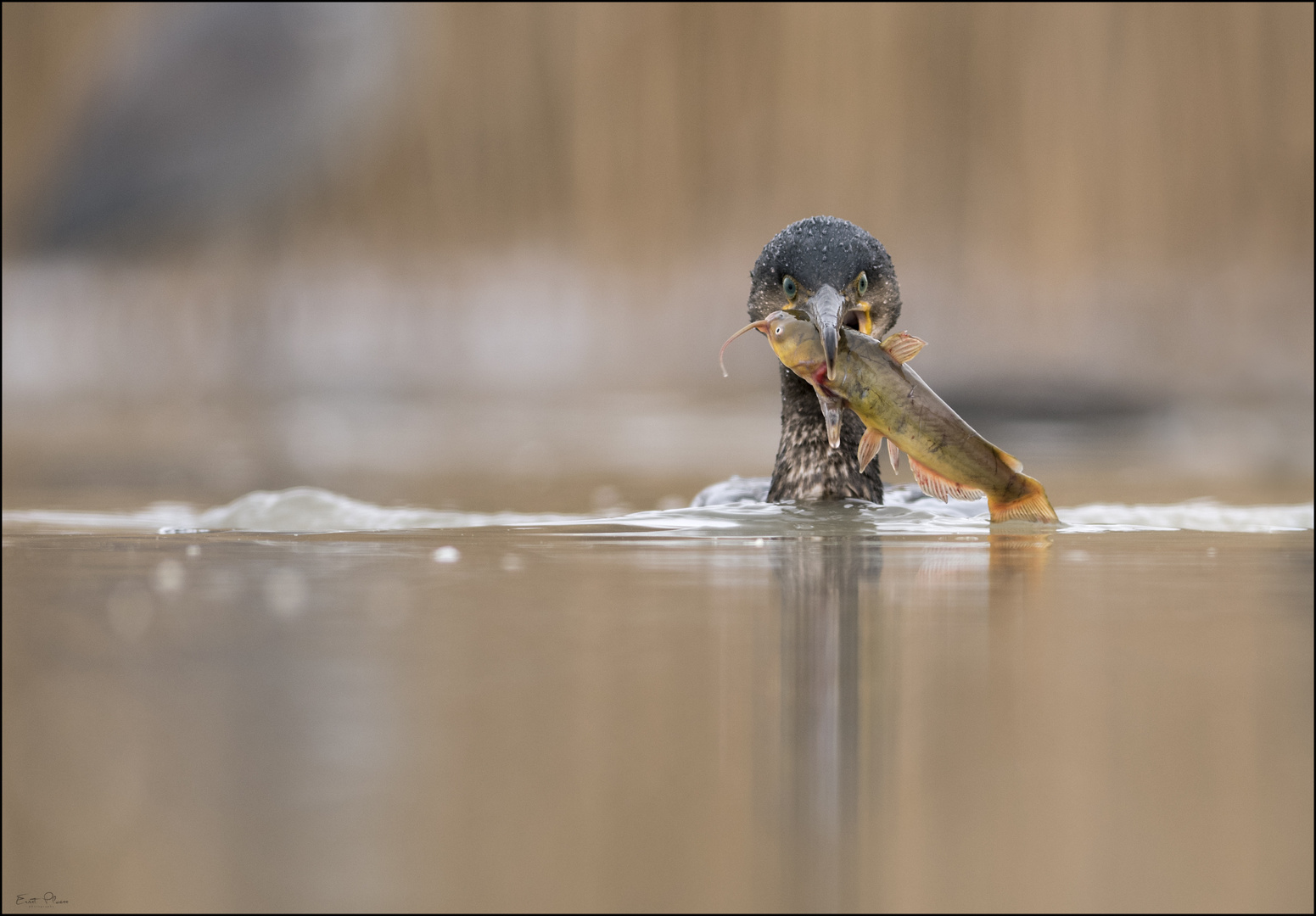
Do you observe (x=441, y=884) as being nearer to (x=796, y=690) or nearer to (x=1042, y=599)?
(x=796, y=690)

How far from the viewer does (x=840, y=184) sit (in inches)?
451

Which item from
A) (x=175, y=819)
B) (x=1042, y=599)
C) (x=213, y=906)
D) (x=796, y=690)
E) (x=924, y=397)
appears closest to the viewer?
(x=213, y=906)

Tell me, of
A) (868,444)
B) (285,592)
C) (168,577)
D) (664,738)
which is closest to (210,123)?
(868,444)

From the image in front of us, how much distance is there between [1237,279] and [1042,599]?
8959 millimetres

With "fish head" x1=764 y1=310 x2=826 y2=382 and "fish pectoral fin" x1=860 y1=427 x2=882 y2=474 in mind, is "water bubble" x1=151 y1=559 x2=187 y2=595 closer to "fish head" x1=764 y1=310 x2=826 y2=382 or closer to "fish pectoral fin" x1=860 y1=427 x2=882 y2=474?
"fish head" x1=764 y1=310 x2=826 y2=382

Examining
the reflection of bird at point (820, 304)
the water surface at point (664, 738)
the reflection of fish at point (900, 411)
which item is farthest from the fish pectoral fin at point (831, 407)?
the water surface at point (664, 738)

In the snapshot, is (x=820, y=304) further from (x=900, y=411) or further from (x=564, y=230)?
(x=564, y=230)

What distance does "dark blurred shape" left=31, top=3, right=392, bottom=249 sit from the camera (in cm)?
1247

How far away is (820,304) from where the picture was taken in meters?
4.40

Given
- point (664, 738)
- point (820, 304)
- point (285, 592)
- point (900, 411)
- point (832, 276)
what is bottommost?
point (664, 738)

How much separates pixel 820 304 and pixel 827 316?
122 mm

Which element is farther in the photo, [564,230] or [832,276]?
[564,230]

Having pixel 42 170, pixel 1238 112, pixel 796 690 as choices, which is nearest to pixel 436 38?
pixel 42 170

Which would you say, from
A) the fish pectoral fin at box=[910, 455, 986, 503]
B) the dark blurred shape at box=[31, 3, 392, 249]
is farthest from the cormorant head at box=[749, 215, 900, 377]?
the dark blurred shape at box=[31, 3, 392, 249]
